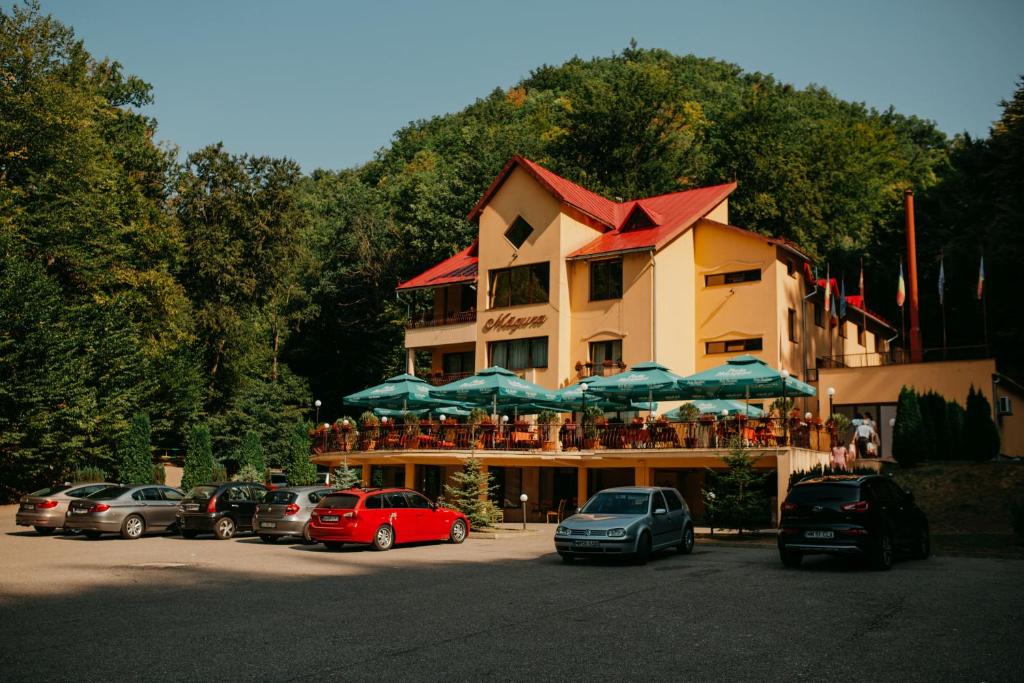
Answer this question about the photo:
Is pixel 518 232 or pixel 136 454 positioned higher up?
pixel 518 232

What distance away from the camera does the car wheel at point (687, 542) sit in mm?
20219

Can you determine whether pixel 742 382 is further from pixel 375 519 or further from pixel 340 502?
pixel 340 502

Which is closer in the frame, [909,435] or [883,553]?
[883,553]

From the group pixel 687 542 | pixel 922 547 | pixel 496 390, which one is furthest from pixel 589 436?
pixel 922 547

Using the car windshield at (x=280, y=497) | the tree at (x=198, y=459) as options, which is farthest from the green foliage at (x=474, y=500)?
the tree at (x=198, y=459)

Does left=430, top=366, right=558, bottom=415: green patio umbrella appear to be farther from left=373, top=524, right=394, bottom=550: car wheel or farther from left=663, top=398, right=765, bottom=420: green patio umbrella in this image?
left=373, top=524, right=394, bottom=550: car wheel

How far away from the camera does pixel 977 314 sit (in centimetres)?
4906

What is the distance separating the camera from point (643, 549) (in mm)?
18047

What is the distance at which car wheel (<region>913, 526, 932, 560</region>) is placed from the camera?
18.2 m

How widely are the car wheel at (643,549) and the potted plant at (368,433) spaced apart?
16.1 m

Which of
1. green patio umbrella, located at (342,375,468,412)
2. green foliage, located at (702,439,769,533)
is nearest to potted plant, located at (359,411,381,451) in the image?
green patio umbrella, located at (342,375,468,412)

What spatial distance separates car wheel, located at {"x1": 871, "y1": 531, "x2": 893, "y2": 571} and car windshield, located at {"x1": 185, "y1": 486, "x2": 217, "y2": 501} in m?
17.3

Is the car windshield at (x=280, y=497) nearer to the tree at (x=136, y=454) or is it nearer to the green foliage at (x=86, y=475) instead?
the green foliage at (x=86, y=475)

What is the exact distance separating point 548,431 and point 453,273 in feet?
51.7
